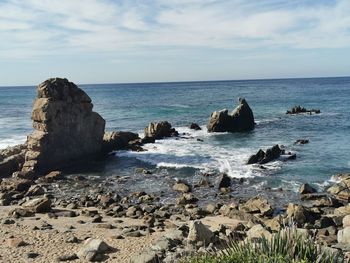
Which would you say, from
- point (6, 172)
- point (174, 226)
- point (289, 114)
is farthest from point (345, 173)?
point (289, 114)

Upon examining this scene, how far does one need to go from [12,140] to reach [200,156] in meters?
22.6

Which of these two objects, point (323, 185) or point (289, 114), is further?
point (289, 114)

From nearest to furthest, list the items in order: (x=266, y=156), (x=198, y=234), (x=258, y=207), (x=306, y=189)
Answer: (x=198, y=234), (x=258, y=207), (x=306, y=189), (x=266, y=156)

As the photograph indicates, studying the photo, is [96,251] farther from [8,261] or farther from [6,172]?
[6,172]

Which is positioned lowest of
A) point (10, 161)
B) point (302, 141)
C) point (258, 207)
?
point (258, 207)

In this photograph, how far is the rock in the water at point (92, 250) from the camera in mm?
17469

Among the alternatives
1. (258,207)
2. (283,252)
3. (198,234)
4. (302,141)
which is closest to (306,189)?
(258,207)

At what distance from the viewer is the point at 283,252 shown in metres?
8.38

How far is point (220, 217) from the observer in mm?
23938

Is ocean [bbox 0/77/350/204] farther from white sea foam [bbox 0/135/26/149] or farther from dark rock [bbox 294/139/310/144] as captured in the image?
dark rock [bbox 294/139/310/144]

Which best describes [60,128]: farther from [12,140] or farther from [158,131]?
[158,131]

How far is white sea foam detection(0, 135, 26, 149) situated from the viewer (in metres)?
47.0

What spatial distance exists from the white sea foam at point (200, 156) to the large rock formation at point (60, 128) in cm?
443

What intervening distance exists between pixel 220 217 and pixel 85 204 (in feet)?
28.5
